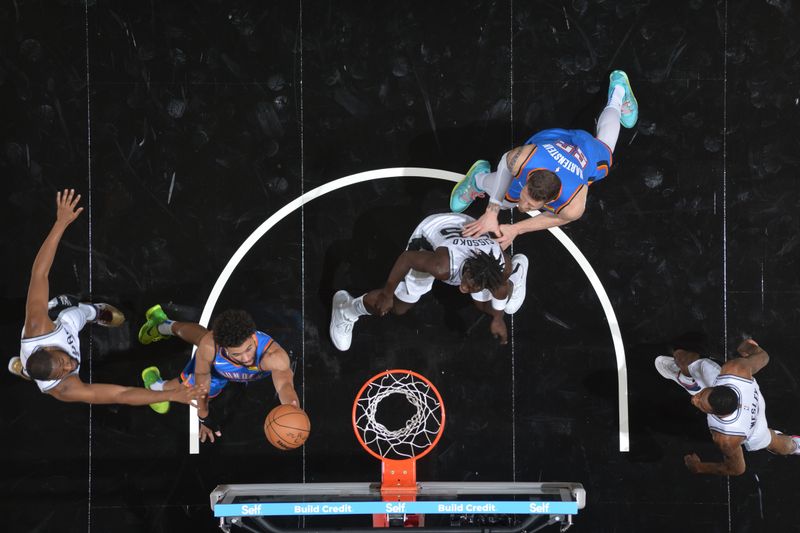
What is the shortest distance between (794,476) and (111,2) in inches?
335

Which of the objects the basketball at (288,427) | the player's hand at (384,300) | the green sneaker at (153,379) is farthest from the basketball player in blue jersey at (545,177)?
the green sneaker at (153,379)

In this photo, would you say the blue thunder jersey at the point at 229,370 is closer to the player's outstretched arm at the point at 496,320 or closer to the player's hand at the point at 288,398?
the player's hand at the point at 288,398

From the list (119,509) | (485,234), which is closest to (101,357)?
(119,509)

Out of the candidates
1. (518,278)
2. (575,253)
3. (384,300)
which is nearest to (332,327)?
(384,300)

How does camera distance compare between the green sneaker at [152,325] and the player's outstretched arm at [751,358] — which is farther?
the green sneaker at [152,325]

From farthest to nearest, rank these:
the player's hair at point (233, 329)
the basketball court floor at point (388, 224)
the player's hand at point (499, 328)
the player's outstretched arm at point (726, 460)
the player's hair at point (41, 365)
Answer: the basketball court floor at point (388, 224)
the player's hand at point (499, 328)
the player's outstretched arm at point (726, 460)
the player's hair at point (41, 365)
the player's hair at point (233, 329)

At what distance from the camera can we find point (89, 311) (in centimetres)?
670

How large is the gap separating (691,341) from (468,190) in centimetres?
278

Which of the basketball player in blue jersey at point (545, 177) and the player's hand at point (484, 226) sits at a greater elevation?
the basketball player in blue jersey at point (545, 177)

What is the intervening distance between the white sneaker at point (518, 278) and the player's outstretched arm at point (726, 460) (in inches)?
83.0

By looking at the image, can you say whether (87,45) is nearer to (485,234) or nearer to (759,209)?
(485,234)

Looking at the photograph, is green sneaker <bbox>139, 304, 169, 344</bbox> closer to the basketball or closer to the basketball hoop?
the basketball

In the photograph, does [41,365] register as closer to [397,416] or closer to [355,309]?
[355,309]

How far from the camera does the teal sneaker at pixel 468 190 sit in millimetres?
6629
